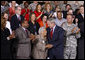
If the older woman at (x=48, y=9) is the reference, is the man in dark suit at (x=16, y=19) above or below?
below

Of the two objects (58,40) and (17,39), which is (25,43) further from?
(58,40)

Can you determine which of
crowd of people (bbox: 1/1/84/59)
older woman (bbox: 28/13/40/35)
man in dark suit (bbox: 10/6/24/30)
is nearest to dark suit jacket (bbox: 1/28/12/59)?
crowd of people (bbox: 1/1/84/59)

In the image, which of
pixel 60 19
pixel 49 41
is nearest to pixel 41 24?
pixel 60 19

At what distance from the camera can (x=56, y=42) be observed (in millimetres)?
9273

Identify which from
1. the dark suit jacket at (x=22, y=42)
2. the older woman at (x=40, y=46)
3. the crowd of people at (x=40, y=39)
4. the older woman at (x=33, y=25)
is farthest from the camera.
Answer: the older woman at (x=33, y=25)

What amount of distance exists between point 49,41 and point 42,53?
44 centimetres

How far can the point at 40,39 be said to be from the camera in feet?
30.2

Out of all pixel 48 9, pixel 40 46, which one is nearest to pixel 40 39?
pixel 40 46

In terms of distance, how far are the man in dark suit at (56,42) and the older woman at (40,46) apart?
206 millimetres

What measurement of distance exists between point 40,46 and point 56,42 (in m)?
0.52

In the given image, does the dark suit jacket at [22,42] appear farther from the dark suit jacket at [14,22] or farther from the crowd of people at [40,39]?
the dark suit jacket at [14,22]

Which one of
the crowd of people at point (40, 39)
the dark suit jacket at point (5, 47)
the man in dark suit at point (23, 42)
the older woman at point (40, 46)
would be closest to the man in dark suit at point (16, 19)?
the crowd of people at point (40, 39)

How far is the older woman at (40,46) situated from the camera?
917 centimetres

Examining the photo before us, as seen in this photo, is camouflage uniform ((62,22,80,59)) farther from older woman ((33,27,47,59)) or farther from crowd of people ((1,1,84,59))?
older woman ((33,27,47,59))
